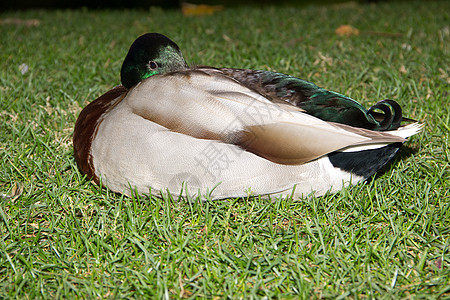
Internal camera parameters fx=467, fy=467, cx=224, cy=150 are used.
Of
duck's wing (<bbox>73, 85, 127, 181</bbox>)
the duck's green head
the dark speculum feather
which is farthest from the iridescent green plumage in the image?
duck's wing (<bbox>73, 85, 127, 181</bbox>)

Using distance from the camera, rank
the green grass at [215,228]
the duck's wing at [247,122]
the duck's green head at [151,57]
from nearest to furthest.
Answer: the green grass at [215,228]
the duck's wing at [247,122]
the duck's green head at [151,57]

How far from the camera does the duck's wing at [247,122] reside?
1.88 metres

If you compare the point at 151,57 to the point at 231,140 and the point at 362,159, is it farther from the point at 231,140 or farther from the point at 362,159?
the point at 362,159

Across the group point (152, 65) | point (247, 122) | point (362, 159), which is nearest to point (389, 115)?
point (362, 159)

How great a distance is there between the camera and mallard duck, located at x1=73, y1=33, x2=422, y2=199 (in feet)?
6.27

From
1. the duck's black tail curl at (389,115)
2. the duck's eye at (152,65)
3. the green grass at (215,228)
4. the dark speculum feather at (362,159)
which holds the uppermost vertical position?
the duck's eye at (152,65)

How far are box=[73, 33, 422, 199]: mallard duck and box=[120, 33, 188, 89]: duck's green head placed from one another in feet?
0.93

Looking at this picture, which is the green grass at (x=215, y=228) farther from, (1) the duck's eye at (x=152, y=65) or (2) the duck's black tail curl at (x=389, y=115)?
(1) the duck's eye at (x=152, y=65)

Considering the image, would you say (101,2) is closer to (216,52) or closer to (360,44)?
(216,52)

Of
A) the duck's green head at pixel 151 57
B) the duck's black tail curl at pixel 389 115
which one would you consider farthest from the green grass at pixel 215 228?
the duck's green head at pixel 151 57

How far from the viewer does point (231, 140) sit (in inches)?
76.2

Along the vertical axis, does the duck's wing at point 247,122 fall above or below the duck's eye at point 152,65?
below

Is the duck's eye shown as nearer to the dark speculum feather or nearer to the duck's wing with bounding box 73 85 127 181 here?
the duck's wing with bounding box 73 85 127 181

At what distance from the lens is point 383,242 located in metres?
1.92
